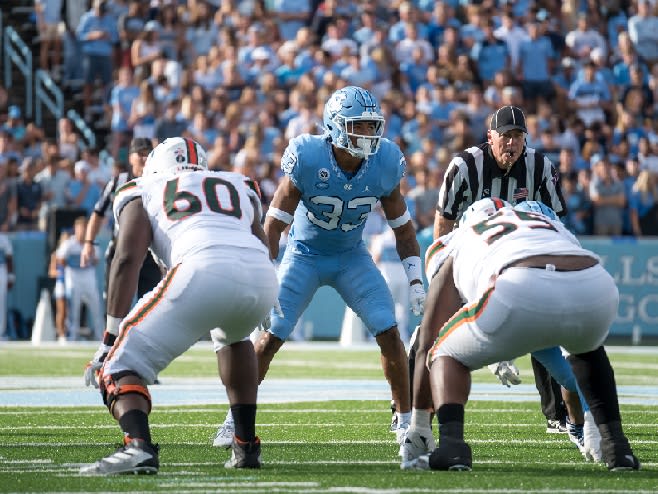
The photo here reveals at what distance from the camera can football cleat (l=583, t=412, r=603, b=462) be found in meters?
5.96

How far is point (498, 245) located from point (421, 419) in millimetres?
925

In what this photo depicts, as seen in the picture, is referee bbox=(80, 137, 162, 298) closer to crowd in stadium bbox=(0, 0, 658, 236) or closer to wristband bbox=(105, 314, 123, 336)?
wristband bbox=(105, 314, 123, 336)

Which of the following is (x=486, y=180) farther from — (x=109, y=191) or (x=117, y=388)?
(x=109, y=191)

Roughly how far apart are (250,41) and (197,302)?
44.7 ft

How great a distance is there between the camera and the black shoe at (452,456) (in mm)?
5359

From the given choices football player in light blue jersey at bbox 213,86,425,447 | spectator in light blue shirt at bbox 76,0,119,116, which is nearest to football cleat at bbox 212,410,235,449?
football player in light blue jersey at bbox 213,86,425,447

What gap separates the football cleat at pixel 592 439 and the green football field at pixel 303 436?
0.12m

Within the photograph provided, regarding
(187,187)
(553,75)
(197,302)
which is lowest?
(197,302)

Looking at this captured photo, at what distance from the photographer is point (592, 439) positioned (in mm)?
5984

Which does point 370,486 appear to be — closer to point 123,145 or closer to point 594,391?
point 594,391

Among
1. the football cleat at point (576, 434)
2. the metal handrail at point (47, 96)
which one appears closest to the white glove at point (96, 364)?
the football cleat at point (576, 434)

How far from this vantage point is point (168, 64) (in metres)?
18.4

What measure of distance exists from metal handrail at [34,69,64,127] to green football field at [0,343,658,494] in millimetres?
7550

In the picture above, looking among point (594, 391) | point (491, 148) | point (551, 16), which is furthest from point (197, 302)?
point (551, 16)
